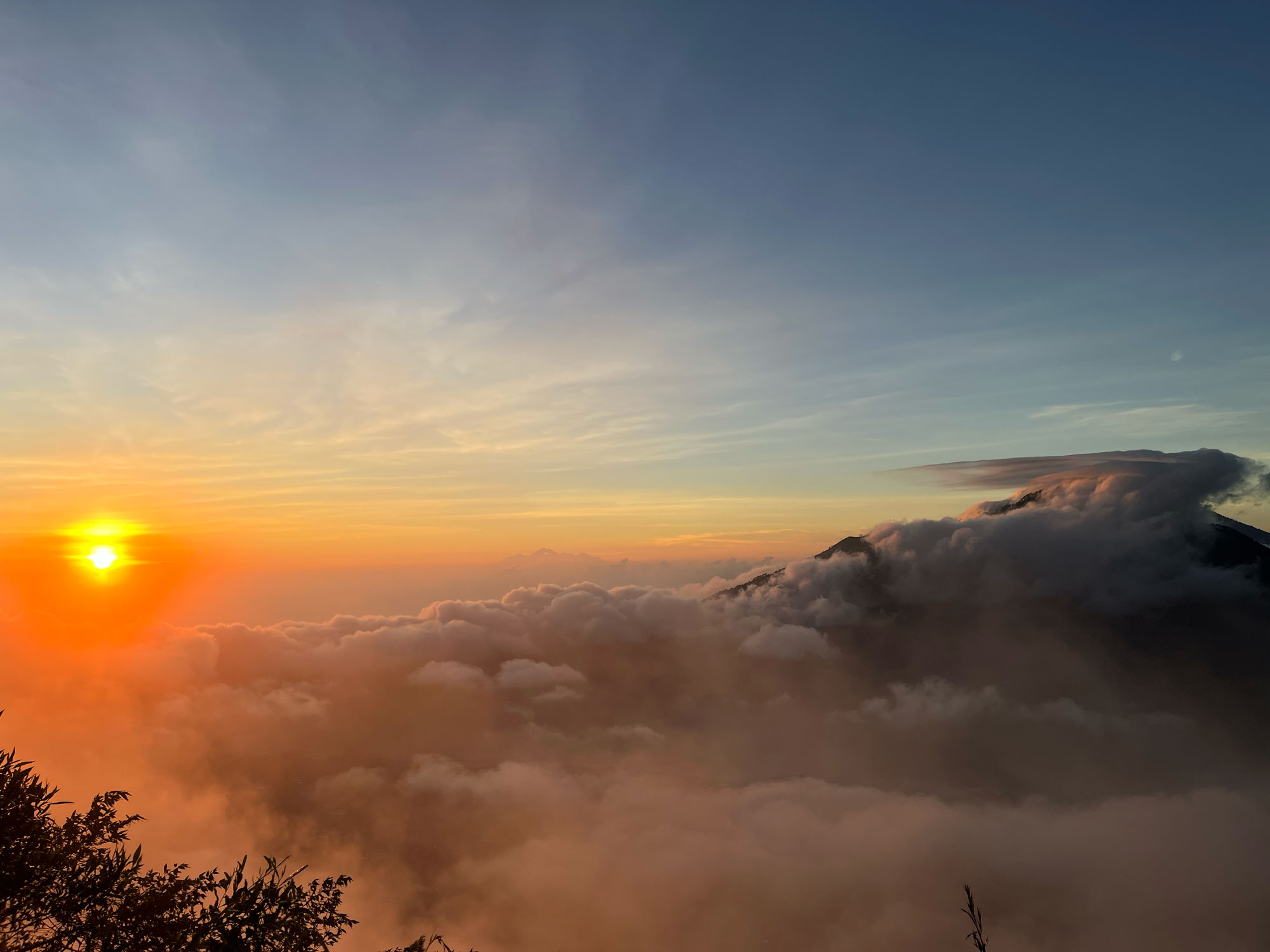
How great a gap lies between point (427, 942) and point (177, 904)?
872 cm

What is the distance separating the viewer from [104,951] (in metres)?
21.2

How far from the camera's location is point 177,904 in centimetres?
2264

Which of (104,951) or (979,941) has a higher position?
(979,941)

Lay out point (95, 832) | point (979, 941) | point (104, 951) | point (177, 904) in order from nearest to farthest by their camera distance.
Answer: point (979, 941) < point (104, 951) < point (177, 904) < point (95, 832)

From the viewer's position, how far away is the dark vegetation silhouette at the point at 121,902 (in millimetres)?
21016

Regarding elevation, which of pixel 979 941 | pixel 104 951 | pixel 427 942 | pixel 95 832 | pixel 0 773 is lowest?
pixel 427 942

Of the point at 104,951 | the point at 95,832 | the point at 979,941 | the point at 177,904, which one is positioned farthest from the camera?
the point at 95,832

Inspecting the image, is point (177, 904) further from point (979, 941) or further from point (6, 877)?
point (979, 941)

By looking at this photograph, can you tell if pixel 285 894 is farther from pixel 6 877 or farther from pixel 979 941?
pixel 979 941

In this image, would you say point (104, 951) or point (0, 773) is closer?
point (104, 951)

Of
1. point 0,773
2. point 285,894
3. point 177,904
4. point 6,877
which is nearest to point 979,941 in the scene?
point 285,894

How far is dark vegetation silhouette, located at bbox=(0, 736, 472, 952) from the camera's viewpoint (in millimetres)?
21016

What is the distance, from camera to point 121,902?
22844mm

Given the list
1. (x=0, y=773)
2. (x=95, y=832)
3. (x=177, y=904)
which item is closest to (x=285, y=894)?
(x=177, y=904)
